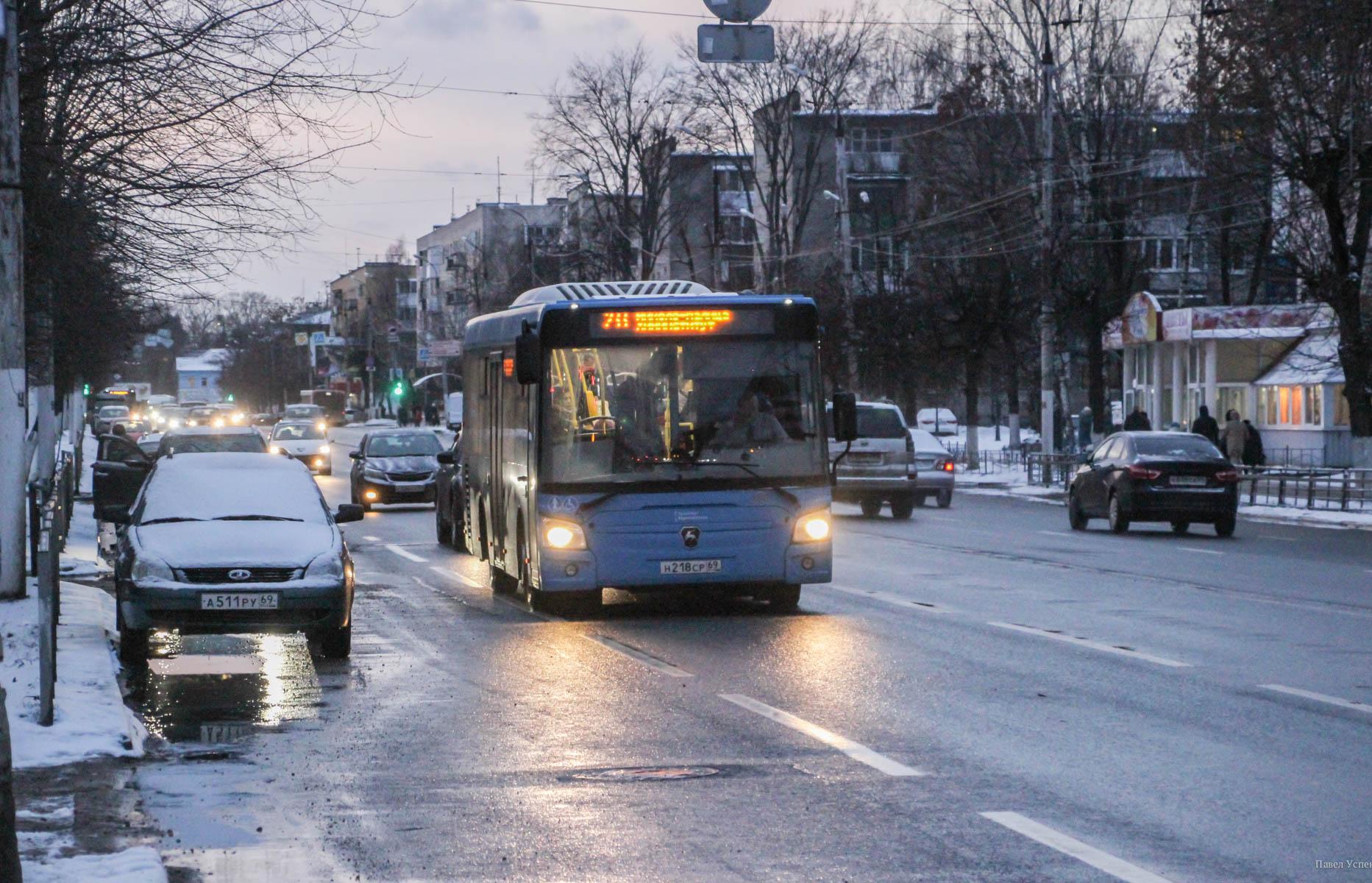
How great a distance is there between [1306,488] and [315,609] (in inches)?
1179

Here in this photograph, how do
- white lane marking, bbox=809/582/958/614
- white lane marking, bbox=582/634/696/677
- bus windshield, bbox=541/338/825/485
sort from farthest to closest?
white lane marking, bbox=809/582/958/614 → bus windshield, bbox=541/338/825/485 → white lane marking, bbox=582/634/696/677

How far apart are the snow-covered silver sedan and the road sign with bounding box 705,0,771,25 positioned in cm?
787

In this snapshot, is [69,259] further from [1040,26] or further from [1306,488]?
[1040,26]

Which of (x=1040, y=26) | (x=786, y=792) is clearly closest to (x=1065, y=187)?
(x=1040, y=26)

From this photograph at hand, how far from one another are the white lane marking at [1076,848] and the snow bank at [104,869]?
320 centimetres

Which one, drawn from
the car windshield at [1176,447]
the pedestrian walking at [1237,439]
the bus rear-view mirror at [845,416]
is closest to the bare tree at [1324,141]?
the pedestrian walking at [1237,439]

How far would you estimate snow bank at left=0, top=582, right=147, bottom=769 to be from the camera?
32.3 feet

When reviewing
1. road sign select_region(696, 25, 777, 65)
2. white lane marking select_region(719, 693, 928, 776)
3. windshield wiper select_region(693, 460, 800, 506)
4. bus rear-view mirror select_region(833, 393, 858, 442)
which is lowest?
white lane marking select_region(719, 693, 928, 776)

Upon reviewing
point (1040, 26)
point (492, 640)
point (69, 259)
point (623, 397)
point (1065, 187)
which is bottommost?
point (492, 640)

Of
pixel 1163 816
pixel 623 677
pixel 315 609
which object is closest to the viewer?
pixel 1163 816

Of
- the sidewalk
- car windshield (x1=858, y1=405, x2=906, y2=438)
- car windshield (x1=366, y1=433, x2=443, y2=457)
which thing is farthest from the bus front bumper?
car windshield (x1=366, y1=433, x2=443, y2=457)

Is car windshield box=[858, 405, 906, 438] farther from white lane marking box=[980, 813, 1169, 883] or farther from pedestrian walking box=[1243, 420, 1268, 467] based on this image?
white lane marking box=[980, 813, 1169, 883]

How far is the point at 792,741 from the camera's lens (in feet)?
32.8

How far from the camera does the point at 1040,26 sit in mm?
57188
